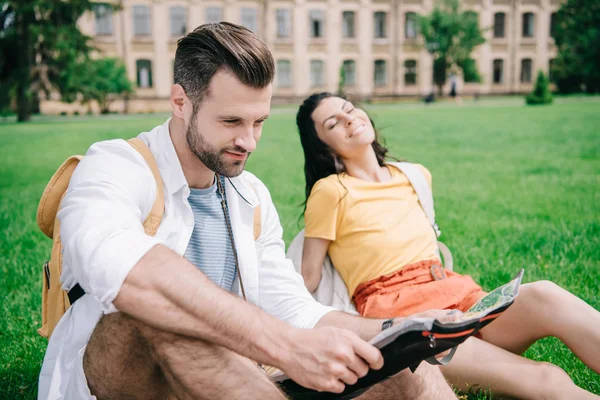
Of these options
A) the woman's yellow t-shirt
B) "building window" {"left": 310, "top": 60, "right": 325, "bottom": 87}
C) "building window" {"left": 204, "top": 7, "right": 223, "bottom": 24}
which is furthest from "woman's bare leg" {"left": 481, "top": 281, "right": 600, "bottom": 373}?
"building window" {"left": 310, "top": 60, "right": 325, "bottom": 87}

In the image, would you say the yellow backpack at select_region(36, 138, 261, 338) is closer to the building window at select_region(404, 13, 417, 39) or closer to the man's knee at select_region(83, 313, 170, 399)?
the man's knee at select_region(83, 313, 170, 399)

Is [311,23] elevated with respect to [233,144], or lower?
elevated

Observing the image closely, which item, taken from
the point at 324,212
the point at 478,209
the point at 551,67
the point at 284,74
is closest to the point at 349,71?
the point at 284,74

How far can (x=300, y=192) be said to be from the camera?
7.94 m

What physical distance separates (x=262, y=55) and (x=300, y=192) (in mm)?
5633

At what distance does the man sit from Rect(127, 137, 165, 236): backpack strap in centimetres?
3

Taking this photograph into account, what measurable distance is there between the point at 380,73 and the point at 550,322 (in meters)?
44.4

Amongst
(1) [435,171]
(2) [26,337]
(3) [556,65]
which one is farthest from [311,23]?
(2) [26,337]

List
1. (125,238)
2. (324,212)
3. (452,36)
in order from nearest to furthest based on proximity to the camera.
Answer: (125,238) < (324,212) < (452,36)

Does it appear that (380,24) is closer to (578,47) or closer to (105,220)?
(578,47)

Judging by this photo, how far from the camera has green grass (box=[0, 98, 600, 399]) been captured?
368 cm

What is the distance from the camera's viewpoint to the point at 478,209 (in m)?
6.68

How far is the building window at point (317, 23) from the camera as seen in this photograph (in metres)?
43.9

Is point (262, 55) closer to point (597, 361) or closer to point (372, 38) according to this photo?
point (597, 361)
